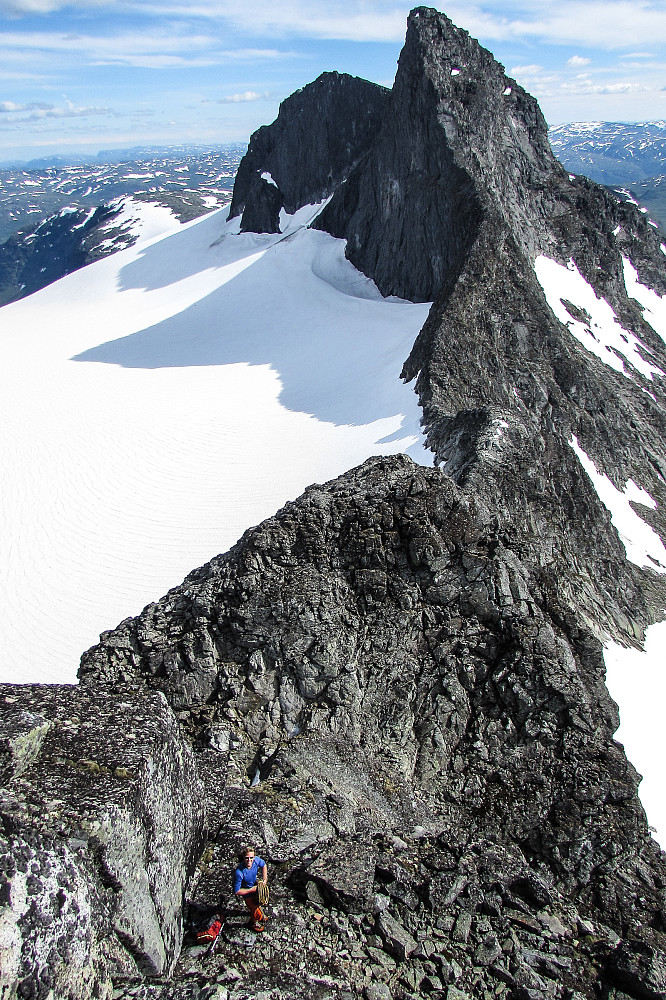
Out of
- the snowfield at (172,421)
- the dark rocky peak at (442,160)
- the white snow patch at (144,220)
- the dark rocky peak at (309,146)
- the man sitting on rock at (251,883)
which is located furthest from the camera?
the white snow patch at (144,220)

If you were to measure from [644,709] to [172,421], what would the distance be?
2825 centimetres

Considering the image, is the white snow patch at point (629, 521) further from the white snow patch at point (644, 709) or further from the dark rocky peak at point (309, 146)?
the dark rocky peak at point (309, 146)

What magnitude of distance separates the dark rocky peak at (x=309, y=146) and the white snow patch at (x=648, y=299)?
31.4m

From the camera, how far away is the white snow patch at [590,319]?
4775 cm

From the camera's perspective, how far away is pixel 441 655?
12266mm

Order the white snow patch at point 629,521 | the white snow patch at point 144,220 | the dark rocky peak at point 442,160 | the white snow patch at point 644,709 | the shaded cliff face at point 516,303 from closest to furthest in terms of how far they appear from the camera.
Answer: the white snow patch at point 644,709 → the shaded cliff face at point 516,303 → the white snow patch at point 629,521 → the dark rocky peak at point 442,160 → the white snow patch at point 144,220

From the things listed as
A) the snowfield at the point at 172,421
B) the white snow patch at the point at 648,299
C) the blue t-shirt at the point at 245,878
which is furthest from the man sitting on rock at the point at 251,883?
the white snow patch at the point at 648,299

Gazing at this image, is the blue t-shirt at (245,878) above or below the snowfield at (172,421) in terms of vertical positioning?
above

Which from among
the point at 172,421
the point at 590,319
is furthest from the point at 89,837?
the point at 590,319

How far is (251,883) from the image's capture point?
7.88 meters

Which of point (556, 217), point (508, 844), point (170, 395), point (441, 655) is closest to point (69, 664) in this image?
point (441, 655)

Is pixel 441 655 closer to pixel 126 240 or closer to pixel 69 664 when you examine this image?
pixel 69 664

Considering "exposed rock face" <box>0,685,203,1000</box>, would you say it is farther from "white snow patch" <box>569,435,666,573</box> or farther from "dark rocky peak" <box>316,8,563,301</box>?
"dark rocky peak" <box>316,8,563,301</box>

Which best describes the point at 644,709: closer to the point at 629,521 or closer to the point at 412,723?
the point at 412,723
